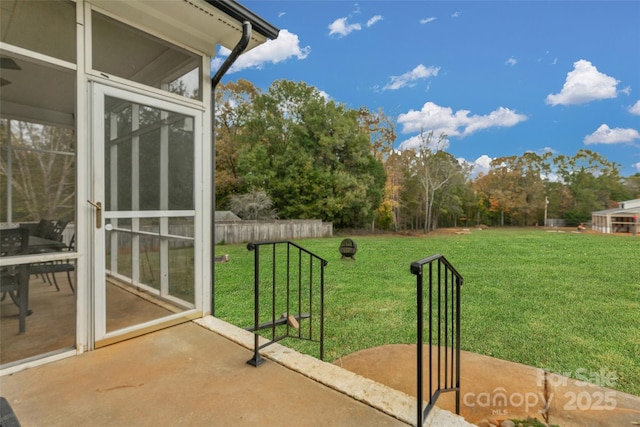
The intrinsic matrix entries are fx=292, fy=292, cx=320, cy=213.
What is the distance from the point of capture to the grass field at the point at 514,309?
281cm

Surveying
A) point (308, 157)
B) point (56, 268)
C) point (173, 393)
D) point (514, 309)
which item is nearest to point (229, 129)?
point (308, 157)

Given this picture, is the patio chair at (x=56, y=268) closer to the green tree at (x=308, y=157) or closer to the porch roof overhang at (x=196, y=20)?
the porch roof overhang at (x=196, y=20)

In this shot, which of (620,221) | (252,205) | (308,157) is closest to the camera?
(252,205)

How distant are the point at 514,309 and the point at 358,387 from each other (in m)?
3.56

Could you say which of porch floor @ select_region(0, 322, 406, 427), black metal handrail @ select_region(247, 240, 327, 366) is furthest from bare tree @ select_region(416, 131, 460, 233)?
porch floor @ select_region(0, 322, 406, 427)

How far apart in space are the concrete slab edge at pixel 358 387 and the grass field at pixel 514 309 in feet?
2.95

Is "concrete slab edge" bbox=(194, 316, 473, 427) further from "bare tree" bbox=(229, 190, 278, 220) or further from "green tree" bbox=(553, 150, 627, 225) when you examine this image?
"green tree" bbox=(553, 150, 627, 225)

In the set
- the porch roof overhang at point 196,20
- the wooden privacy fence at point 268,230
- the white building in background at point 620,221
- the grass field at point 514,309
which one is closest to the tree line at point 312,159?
the wooden privacy fence at point 268,230

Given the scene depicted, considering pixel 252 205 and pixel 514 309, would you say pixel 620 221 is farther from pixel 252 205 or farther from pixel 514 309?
pixel 252 205

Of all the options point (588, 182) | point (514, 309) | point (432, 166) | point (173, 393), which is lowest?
point (514, 309)

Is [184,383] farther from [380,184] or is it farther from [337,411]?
[380,184]

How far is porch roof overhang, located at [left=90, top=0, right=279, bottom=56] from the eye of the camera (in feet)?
7.16

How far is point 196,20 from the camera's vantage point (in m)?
2.42

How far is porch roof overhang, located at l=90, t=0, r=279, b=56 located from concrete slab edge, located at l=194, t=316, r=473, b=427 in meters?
2.57
